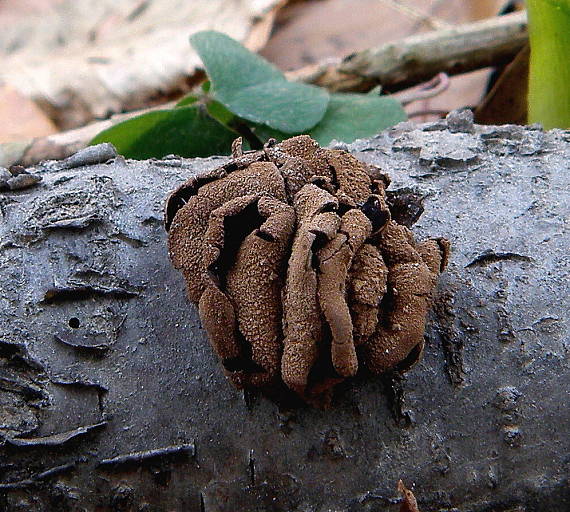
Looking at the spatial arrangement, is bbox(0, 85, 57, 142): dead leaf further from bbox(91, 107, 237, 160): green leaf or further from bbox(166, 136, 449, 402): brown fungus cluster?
bbox(166, 136, 449, 402): brown fungus cluster

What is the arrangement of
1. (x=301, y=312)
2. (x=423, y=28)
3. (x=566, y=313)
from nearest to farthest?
(x=301, y=312)
(x=566, y=313)
(x=423, y=28)

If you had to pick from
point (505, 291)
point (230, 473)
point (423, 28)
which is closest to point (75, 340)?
point (230, 473)

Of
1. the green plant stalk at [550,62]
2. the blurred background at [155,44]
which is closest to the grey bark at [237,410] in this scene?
the green plant stalk at [550,62]

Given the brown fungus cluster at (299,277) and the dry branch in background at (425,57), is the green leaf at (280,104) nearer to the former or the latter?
the dry branch in background at (425,57)

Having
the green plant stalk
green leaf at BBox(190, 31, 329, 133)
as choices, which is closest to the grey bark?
the green plant stalk

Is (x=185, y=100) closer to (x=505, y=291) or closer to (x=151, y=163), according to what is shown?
(x=151, y=163)

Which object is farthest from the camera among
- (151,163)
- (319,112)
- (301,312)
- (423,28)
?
(423,28)
